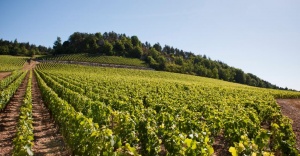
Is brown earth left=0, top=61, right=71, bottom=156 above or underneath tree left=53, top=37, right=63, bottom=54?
underneath

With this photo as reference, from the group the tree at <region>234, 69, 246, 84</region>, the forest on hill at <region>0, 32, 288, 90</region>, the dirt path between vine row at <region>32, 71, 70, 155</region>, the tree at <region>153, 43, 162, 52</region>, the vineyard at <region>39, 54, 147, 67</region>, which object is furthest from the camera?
the tree at <region>153, 43, 162, 52</region>

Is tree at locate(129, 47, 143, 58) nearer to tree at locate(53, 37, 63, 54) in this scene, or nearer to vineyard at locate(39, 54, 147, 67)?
vineyard at locate(39, 54, 147, 67)

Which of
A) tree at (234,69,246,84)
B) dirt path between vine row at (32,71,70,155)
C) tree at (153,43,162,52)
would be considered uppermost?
tree at (153,43,162,52)

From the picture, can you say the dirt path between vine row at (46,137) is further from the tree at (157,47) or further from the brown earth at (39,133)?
the tree at (157,47)

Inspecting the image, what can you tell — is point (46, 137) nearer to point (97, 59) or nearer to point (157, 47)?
point (97, 59)

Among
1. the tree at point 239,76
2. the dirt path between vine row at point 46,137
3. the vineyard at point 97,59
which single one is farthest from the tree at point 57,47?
the dirt path between vine row at point 46,137

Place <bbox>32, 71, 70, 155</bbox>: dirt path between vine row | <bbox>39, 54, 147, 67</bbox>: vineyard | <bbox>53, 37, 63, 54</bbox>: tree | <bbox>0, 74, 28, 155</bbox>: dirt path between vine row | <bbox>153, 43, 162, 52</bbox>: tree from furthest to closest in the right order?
1. <bbox>153, 43, 162, 52</bbox>: tree
2. <bbox>53, 37, 63, 54</bbox>: tree
3. <bbox>39, 54, 147, 67</bbox>: vineyard
4. <bbox>0, 74, 28, 155</bbox>: dirt path between vine row
5. <bbox>32, 71, 70, 155</bbox>: dirt path between vine row

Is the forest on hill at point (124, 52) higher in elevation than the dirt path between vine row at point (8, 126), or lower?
higher

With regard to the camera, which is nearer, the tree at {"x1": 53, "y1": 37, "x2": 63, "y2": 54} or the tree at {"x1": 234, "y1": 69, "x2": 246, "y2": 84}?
the tree at {"x1": 53, "y1": 37, "x2": 63, "y2": 54}

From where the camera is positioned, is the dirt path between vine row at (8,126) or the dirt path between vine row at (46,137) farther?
the dirt path between vine row at (8,126)

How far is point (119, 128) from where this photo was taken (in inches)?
398

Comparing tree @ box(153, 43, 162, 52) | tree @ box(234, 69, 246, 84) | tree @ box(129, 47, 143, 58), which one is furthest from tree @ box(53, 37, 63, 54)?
tree @ box(234, 69, 246, 84)

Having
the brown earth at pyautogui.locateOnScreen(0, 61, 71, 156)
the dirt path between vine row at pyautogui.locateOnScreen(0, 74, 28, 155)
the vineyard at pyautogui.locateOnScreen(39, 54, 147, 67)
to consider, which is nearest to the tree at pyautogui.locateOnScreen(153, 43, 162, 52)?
the vineyard at pyautogui.locateOnScreen(39, 54, 147, 67)

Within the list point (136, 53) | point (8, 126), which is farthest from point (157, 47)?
point (8, 126)
